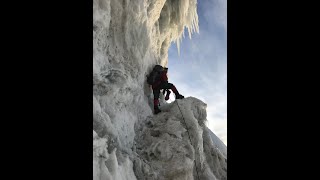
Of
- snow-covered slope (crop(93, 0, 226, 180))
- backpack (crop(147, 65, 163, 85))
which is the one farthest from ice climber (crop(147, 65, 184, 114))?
snow-covered slope (crop(93, 0, 226, 180))

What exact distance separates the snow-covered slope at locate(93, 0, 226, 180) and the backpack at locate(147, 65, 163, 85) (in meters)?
0.13

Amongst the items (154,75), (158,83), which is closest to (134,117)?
(158,83)

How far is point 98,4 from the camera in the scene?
5.95m

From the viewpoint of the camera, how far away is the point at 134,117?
22.2ft

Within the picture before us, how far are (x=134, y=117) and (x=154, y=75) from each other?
1654mm

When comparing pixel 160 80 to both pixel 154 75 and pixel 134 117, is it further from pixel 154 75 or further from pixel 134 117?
pixel 134 117

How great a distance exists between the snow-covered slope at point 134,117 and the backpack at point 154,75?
5.3 inches

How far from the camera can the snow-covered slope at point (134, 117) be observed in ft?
17.2

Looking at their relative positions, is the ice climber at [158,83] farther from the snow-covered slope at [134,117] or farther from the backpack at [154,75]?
the snow-covered slope at [134,117]

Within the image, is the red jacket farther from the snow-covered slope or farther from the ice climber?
the snow-covered slope
